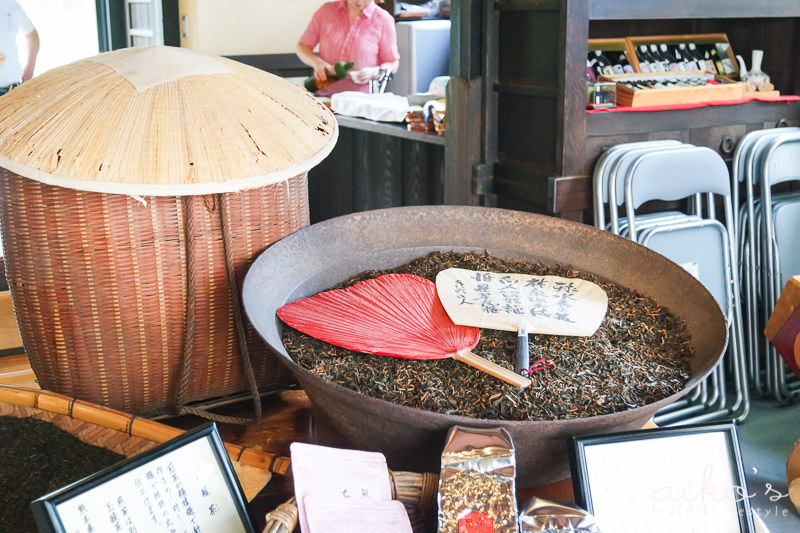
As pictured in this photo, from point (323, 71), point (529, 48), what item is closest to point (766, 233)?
point (529, 48)

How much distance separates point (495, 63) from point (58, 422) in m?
1.98

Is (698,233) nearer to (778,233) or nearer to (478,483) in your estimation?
(778,233)

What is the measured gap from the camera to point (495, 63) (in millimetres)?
2576

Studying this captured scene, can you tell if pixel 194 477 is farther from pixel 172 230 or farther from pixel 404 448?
pixel 172 230

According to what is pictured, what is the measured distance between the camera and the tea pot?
295cm

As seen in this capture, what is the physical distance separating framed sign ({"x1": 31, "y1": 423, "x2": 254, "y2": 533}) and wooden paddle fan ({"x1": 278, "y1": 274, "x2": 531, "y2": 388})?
0.26 metres

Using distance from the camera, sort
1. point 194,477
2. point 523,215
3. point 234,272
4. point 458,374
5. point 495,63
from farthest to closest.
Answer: point 495,63 < point 523,215 < point 234,272 < point 458,374 < point 194,477

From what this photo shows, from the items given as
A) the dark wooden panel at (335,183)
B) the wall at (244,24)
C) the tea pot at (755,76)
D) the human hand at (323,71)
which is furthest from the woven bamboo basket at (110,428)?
the wall at (244,24)

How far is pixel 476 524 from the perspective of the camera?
73cm

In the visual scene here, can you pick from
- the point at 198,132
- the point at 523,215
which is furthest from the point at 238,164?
the point at 523,215

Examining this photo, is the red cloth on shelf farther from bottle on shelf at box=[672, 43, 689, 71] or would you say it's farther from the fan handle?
the fan handle

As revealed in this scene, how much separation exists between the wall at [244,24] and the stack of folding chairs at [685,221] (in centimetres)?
392

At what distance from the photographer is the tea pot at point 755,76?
9.66 feet

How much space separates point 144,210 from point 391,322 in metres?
0.36
